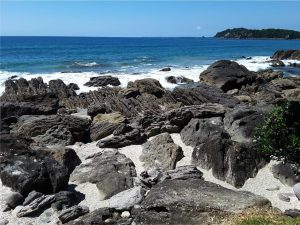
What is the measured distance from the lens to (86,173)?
18406 millimetres

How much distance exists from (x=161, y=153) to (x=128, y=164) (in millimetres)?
1863

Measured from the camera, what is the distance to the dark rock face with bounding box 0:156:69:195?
54.4 ft

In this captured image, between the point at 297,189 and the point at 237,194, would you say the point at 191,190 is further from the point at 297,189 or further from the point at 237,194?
the point at 297,189

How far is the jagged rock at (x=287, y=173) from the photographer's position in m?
17.1

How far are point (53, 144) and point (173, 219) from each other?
10706 millimetres

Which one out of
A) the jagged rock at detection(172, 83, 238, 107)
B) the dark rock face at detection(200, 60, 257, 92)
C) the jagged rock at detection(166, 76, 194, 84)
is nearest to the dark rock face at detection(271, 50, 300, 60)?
the dark rock face at detection(200, 60, 257, 92)

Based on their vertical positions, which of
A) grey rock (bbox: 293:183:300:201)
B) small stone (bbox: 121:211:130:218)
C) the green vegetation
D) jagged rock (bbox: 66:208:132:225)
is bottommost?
small stone (bbox: 121:211:130:218)

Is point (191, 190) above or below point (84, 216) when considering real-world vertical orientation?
above

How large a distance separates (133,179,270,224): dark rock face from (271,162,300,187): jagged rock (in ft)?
12.6

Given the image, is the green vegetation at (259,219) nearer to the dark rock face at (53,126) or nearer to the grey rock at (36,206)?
the grey rock at (36,206)

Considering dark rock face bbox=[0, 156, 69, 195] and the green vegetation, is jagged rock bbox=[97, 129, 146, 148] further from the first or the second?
the green vegetation

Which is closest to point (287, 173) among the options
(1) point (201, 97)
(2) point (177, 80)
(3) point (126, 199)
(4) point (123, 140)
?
(3) point (126, 199)

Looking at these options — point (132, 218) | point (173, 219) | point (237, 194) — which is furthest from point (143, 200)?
point (237, 194)

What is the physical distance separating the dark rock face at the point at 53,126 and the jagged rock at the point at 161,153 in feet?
13.3
